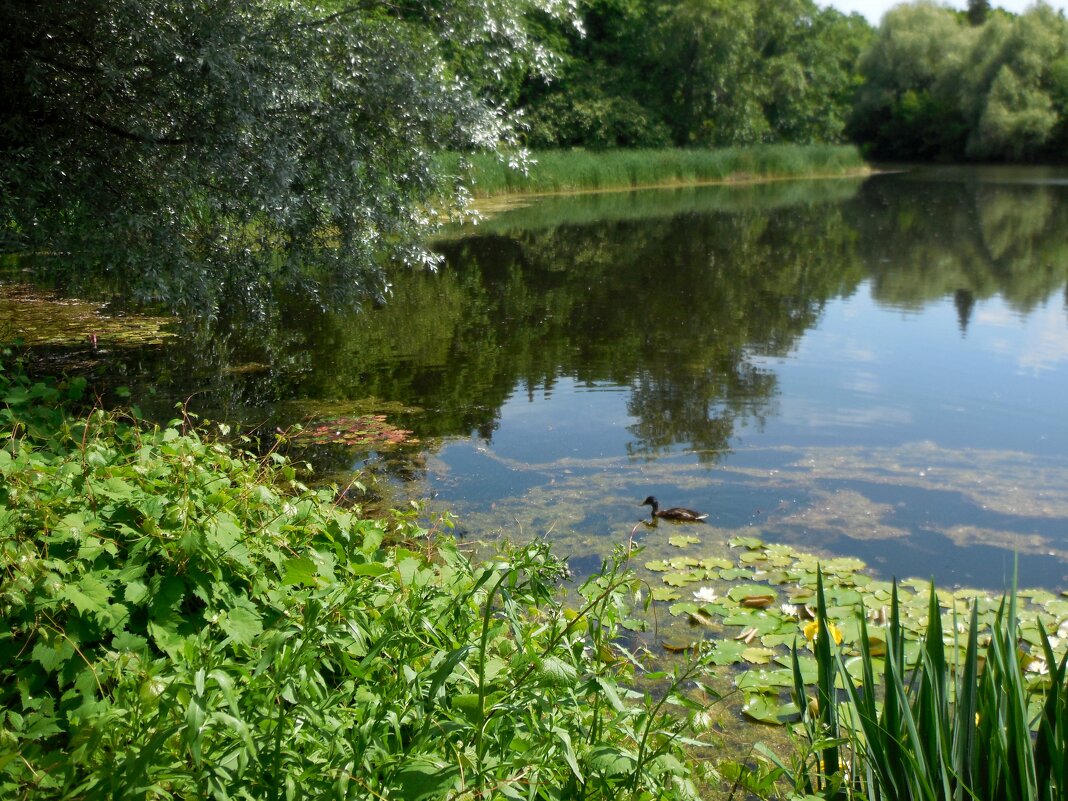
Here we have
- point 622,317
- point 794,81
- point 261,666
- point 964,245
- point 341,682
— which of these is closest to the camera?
point 261,666

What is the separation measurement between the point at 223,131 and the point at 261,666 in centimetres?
521

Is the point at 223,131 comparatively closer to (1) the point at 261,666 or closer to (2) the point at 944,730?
(1) the point at 261,666

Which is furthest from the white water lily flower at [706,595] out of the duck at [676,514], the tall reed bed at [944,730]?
the tall reed bed at [944,730]

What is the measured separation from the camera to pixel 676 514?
17.8 ft

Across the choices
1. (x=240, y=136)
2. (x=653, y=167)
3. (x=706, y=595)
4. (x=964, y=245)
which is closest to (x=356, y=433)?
(x=240, y=136)

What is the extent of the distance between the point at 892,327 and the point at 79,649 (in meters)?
10.3

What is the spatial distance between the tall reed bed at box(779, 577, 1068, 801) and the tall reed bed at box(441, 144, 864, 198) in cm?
2205

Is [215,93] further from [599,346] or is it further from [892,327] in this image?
[892,327]

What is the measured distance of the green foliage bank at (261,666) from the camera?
2.27m

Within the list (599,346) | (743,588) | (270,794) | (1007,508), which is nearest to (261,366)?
(599,346)

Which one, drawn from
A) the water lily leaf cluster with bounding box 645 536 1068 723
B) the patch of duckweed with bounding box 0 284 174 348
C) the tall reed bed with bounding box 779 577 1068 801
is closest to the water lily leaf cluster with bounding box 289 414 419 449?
the water lily leaf cluster with bounding box 645 536 1068 723

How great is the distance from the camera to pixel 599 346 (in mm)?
9961

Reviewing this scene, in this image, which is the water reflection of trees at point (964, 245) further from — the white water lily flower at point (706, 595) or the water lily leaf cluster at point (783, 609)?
the white water lily flower at point (706, 595)

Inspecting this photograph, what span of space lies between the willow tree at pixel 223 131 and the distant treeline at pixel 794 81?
2551 centimetres
